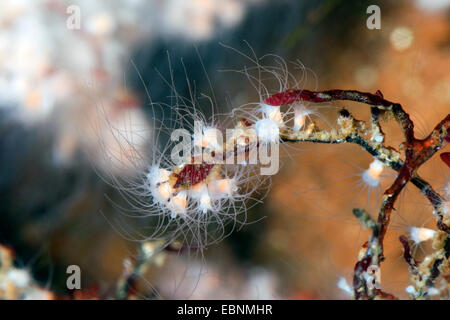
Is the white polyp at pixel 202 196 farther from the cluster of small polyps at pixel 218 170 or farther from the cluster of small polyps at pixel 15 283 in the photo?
the cluster of small polyps at pixel 15 283

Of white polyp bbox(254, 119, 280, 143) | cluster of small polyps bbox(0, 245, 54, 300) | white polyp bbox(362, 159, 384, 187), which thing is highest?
white polyp bbox(254, 119, 280, 143)

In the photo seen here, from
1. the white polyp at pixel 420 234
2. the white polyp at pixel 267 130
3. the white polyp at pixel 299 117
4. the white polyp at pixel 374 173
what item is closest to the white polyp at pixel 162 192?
the white polyp at pixel 267 130

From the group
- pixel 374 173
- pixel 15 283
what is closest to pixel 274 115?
pixel 374 173

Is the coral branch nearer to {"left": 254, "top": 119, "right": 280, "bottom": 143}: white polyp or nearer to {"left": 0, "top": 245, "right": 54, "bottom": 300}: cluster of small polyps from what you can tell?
{"left": 254, "top": 119, "right": 280, "bottom": 143}: white polyp

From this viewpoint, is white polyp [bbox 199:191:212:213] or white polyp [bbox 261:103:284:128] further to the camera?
white polyp [bbox 199:191:212:213]

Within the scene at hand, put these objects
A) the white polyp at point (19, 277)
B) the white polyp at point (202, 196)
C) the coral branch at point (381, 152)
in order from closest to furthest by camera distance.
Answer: the coral branch at point (381, 152)
the white polyp at point (202, 196)
the white polyp at point (19, 277)

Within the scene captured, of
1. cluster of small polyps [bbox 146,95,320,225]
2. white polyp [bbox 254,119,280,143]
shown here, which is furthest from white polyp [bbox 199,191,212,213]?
white polyp [bbox 254,119,280,143]
